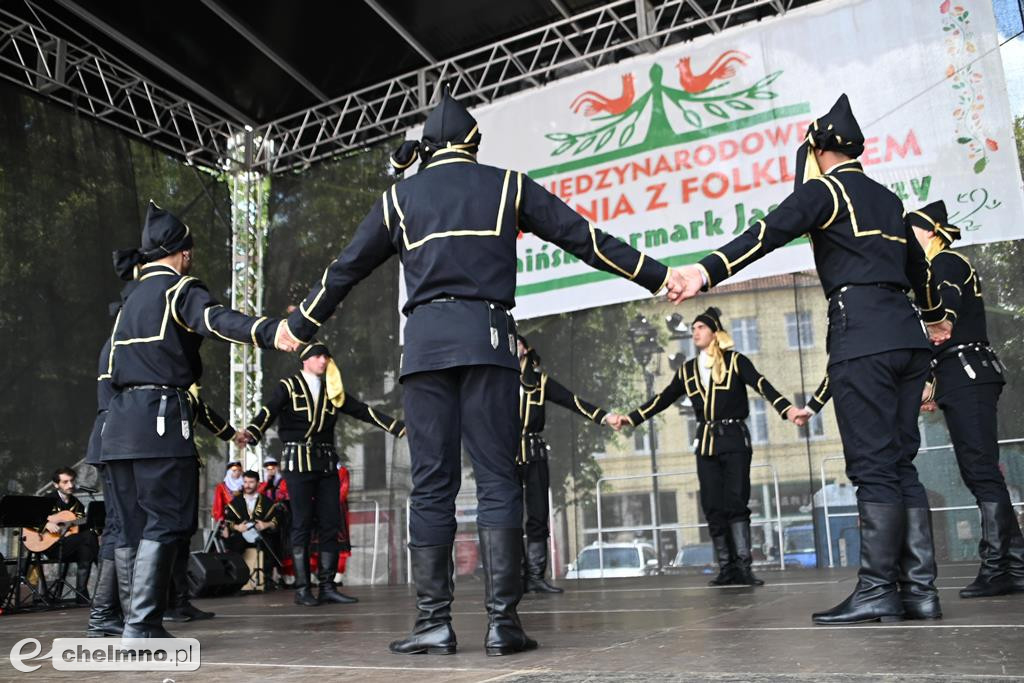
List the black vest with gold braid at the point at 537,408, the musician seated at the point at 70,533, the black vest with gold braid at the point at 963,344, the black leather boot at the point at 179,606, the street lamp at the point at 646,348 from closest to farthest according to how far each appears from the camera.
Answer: the black vest with gold braid at the point at 963,344 → the black leather boot at the point at 179,606 → the black vest with gold braid at the point at 537,408 → the musician seated at the point at 70,533 → the street lamp at the point at 646,348

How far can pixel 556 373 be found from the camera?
894 cm

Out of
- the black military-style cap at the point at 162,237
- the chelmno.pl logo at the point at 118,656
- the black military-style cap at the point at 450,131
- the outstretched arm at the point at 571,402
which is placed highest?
the black military-style cap at the point at 450,131

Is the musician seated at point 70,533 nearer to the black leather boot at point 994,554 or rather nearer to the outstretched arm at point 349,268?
the outstretched arm at point 349,268

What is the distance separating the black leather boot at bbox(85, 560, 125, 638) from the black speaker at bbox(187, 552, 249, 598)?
3.74 m

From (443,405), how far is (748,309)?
5.82m

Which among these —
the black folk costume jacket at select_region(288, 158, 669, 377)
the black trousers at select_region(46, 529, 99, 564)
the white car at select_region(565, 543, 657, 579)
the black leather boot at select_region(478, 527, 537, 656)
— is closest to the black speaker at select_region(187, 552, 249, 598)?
the black trousers at select_region(46, 529, 99, 564)

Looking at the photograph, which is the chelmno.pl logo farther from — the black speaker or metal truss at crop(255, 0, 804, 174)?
metal truss at crop(255, 0, 804, 174)

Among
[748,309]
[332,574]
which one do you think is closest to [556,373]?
[748,309]

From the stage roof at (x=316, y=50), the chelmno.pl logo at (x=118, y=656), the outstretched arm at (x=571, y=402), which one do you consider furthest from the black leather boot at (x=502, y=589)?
the stage roof at (x=316, y=50)

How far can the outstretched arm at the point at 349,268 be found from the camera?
3.01 meters

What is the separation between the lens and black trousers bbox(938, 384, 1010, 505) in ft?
13.4

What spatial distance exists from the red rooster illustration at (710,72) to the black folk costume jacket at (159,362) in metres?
5.75

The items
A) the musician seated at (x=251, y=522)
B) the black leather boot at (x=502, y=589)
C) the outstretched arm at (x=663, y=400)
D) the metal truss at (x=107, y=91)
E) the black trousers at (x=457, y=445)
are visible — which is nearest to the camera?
the black leather boot at (x=502, y=589)

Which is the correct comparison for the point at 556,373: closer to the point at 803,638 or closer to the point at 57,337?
the point at 57,337
